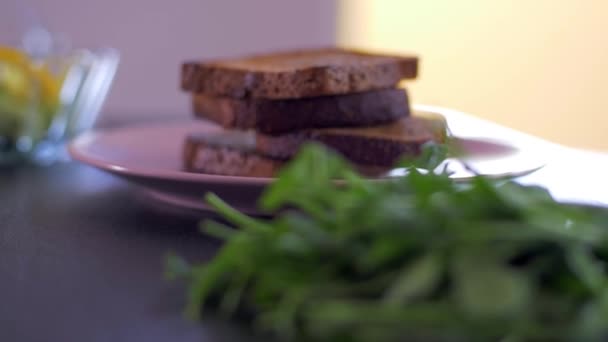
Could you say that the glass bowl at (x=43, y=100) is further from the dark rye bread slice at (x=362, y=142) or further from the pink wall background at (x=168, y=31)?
the pink wall background at (x=168, y=31)

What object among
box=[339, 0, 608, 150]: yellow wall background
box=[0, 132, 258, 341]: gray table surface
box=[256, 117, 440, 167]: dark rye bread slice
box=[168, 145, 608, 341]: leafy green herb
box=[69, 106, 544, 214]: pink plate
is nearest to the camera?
box=[168, 145, 608, 341]: leafy green herb

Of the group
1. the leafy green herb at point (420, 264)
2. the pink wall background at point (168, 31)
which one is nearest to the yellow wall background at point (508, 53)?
the pink wall background at point (168, 31)

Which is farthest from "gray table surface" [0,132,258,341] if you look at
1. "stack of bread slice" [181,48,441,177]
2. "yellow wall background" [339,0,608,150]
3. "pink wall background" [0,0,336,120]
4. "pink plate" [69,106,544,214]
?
"pink wall background" [0,0,336,120]

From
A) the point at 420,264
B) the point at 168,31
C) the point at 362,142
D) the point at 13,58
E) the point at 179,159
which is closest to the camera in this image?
the point at 420,264

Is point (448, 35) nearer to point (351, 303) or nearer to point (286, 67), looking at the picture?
point (286, 67)

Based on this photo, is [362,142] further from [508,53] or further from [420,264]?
[508,53]

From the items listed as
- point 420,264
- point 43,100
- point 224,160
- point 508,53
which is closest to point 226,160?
point 224,160

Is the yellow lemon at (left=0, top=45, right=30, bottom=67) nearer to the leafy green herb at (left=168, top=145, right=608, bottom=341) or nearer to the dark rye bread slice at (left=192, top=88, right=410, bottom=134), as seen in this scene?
the dark rye bread slice at (left=192, top=88, right=410, bottom=134)
